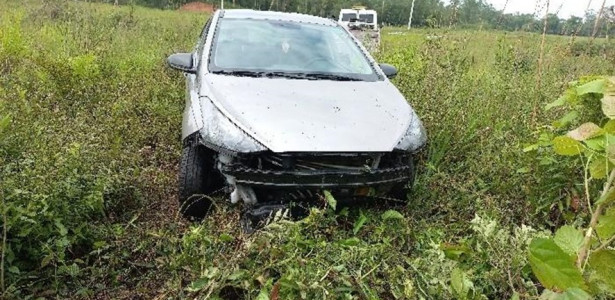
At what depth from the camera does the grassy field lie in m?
2.42

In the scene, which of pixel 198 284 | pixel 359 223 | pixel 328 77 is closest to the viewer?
pixel 198 284

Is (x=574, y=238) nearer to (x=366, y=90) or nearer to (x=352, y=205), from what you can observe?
(x=352, y=205)

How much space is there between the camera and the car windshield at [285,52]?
3959 mm

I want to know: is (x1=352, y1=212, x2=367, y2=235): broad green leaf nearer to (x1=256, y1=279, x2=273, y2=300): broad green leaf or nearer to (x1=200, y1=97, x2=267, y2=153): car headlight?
(x1=200, y1=97, x2=267, y2=153): car headlight

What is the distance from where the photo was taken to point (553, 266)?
1.20 metres

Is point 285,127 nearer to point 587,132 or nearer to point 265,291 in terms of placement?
point 265,291

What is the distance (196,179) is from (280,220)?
3.40 ft

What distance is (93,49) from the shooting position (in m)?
6.98

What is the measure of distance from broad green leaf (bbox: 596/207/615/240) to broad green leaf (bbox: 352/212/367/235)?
6.32ft

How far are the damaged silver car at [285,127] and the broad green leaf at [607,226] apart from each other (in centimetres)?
178

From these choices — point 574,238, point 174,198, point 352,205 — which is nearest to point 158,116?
point 174,198

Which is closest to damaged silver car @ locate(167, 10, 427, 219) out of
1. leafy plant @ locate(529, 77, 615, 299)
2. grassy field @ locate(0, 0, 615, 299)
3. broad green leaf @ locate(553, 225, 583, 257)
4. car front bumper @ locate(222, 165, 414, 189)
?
car front bumper @ locate(222, 165, 414, 189)

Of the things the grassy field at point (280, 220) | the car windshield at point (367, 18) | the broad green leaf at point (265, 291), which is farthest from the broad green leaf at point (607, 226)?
the car windshield at point (367, 18)

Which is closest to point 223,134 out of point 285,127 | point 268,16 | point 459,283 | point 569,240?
point 285,127
